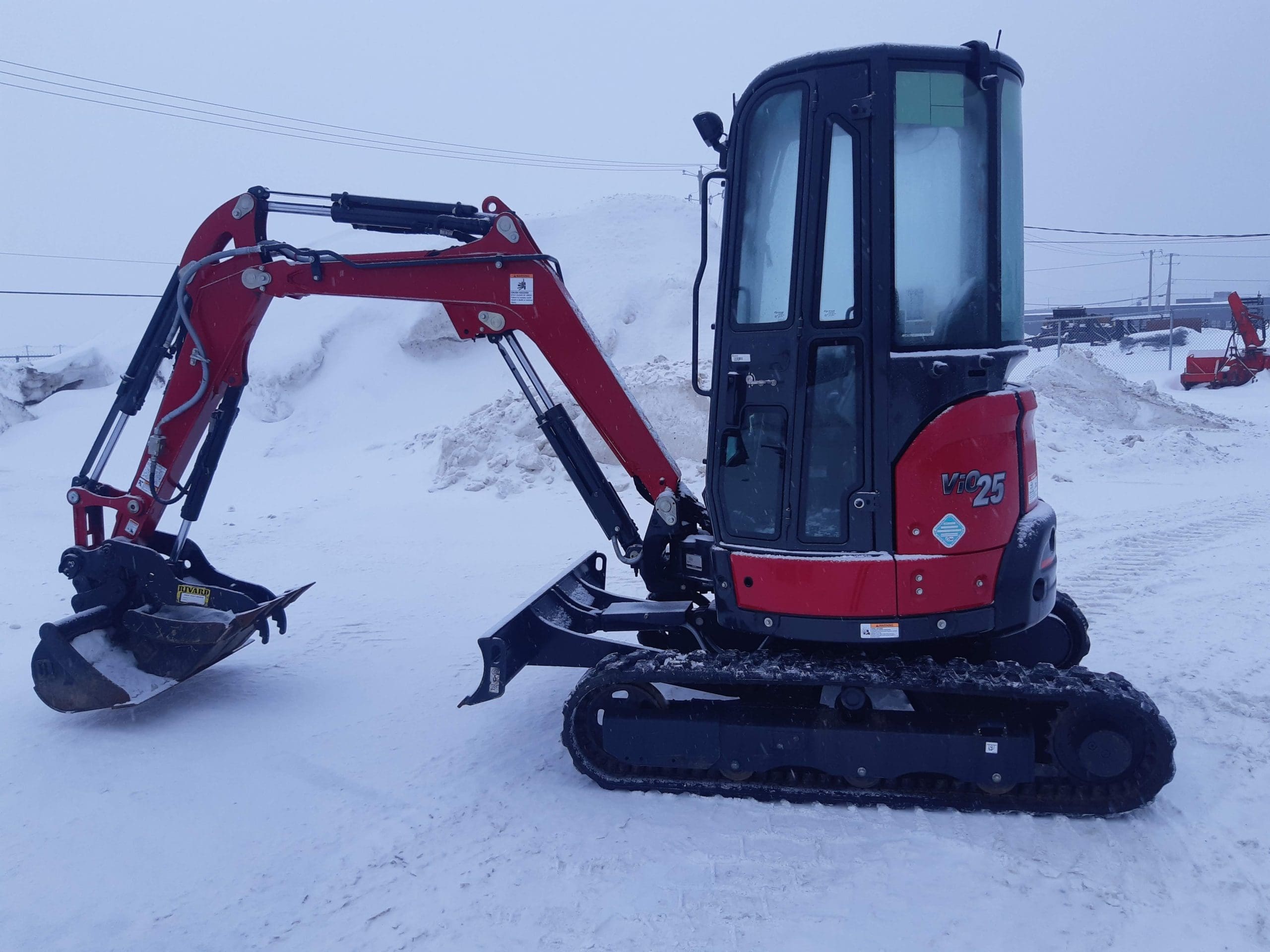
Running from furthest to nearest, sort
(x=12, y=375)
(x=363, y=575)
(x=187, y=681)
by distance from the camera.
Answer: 1. (x=12, y=375)
2. (x=363, y=575)
3. (x=187, y=681)

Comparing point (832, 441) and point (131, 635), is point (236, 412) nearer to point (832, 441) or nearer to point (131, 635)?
point (131, 635)

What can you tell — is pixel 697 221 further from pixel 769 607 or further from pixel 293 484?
pixel 769 607

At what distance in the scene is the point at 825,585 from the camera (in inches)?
149

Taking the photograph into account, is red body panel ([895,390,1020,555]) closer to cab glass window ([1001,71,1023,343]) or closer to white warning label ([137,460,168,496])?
cab glass window ([1001,71,1023,343])

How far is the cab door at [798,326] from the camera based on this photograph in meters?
3.65

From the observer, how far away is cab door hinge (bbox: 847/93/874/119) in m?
3.59

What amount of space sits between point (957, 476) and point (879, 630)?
70 cm

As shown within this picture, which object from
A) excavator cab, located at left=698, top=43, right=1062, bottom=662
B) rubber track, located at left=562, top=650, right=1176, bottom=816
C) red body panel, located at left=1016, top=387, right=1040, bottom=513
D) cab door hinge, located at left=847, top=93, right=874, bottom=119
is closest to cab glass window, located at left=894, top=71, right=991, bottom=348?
excavator cab, located at left=698, top=43, right=1062, bottom=662

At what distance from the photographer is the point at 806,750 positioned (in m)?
3.87

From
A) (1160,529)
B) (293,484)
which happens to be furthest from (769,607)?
(293,484)

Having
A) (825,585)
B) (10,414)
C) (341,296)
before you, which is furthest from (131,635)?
(10,414)

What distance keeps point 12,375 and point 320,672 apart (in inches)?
849

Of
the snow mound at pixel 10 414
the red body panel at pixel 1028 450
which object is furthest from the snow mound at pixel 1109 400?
the snow mound at pixel 10 414

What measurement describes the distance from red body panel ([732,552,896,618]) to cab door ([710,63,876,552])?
7 cm
